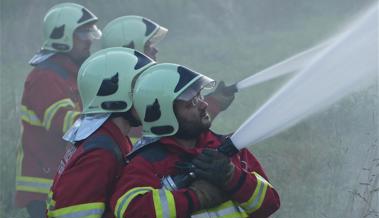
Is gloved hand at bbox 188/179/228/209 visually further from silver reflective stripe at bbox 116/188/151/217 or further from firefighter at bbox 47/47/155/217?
firefighter at bbox 47/47/155/217

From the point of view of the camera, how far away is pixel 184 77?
4.43m

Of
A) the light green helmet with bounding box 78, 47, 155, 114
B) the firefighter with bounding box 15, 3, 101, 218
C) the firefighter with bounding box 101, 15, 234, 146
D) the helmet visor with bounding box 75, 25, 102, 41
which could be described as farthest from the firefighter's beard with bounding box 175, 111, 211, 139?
the helmet visor with bounding box 75, 25, 102, 41

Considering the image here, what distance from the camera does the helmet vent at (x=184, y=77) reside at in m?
4.40

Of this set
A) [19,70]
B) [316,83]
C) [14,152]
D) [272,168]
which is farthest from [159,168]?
[19,70]

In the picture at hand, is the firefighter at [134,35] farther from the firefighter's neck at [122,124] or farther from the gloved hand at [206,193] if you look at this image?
the gloved hand at [206,193]

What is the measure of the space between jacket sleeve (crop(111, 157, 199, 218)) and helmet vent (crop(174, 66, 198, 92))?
0.42m

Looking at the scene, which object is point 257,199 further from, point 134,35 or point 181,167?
point 134,35

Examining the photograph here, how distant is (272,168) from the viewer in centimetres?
923

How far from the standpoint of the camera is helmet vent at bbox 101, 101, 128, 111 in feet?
15.6

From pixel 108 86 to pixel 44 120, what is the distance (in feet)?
6.04

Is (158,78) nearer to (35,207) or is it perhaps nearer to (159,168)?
(159,168)

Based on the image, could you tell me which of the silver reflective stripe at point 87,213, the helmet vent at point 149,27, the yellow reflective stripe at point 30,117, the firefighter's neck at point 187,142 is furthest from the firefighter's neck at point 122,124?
the helmet vent at point 149,27

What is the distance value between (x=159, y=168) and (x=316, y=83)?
91 cm

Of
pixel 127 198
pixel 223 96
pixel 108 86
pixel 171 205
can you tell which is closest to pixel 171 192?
pixel 171 205
